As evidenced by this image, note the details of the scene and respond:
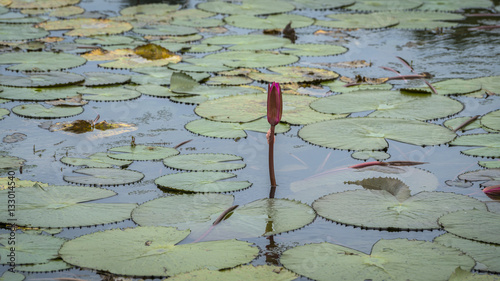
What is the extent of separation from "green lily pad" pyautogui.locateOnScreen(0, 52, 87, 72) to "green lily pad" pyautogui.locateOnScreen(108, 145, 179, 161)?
5.58ft

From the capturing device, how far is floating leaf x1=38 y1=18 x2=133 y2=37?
577 centimetres

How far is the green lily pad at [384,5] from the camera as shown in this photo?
6.70 meters

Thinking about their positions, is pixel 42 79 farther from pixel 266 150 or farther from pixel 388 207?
pixel 388 207

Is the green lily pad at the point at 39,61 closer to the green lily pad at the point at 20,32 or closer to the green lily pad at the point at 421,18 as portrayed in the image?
the green lily pad at the point at 20,32

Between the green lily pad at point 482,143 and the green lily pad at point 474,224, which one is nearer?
the green lily pad at point 474,224

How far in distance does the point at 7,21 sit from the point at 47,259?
183 inches

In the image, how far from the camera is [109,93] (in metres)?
4.11

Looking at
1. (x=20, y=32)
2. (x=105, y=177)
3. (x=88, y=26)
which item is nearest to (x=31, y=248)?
(x=105, y=177)

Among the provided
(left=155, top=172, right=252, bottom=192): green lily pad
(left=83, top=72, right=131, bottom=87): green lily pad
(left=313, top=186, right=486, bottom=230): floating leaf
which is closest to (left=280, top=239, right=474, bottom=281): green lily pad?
(left=313, top=186, right=486, bottom=230): floating leaf

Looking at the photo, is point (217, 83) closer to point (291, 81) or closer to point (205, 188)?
point (291, 81)

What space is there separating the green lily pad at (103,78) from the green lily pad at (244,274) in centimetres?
255

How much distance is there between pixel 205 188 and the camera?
2.65 meters

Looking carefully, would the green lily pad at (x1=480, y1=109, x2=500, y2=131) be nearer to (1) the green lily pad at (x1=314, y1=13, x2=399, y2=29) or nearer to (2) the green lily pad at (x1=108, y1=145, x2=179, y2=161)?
(2) the green lily pad at (x1=108, y1=145, x2=179, y2=161)

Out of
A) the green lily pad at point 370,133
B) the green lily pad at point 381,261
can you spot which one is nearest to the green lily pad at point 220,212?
the green lily pad at point 381,261
